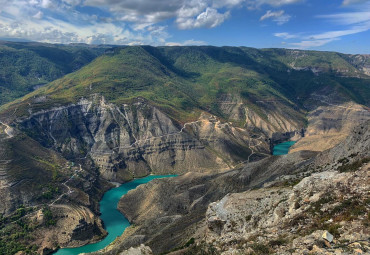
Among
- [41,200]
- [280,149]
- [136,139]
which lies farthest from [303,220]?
[280,149]

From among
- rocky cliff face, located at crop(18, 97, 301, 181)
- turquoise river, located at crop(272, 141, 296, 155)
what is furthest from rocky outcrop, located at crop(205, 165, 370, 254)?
turquoise river, located at crop(272, 141, 296, 155)

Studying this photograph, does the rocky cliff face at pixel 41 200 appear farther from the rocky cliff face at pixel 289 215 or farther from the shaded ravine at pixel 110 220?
the rocky cliff face at pixel 289 215

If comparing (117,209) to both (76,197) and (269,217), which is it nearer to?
(76,197)

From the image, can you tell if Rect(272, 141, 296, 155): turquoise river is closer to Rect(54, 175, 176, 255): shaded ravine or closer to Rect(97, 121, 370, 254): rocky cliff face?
Rect(54, 175, 176, 255): shaded ravine

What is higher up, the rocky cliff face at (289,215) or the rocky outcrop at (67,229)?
the rocky cliff face at (289,215)

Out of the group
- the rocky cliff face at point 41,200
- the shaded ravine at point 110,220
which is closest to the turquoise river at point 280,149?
the shaded ravine at point 110,220

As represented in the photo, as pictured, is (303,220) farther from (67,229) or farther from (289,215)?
(67,229)

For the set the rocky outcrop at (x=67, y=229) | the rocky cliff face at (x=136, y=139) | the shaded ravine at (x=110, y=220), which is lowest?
the shaded ravine at (x=110, y=220)
